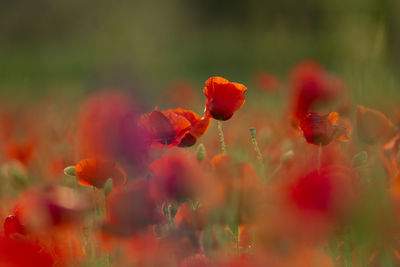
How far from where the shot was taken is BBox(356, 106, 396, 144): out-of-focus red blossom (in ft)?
2.12

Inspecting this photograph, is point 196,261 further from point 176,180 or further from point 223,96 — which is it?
point 223,96

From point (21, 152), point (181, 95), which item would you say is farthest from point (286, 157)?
point (181, 95)

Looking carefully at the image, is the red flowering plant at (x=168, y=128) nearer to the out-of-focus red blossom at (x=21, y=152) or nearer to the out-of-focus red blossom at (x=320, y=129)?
the out-of-focus red blossom at (x=320, y=129)

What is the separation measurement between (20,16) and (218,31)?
3.28m

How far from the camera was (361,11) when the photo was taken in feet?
1.90

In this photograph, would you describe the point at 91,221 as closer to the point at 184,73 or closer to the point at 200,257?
the point at 200,257

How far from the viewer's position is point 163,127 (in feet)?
2.09

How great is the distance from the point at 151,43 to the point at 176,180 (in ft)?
19.3

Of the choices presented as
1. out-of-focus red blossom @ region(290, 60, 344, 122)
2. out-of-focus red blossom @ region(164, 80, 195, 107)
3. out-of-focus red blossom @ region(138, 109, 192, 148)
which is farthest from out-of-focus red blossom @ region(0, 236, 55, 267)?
out-of-focus red blossom @ region(164, 80, 195, 107)

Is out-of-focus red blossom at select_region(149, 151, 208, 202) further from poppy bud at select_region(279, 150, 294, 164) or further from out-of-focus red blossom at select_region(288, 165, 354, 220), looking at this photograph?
poppy bud at select_region(279, 150, 294, 164)

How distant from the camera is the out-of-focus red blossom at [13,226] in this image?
56cm

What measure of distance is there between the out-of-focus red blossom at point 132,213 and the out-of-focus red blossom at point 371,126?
29 cm

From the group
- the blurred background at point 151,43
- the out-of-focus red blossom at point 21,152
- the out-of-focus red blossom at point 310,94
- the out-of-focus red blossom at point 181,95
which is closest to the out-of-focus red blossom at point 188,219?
the blurred background at point 151,43

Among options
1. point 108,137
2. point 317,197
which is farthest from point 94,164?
point 317,197
